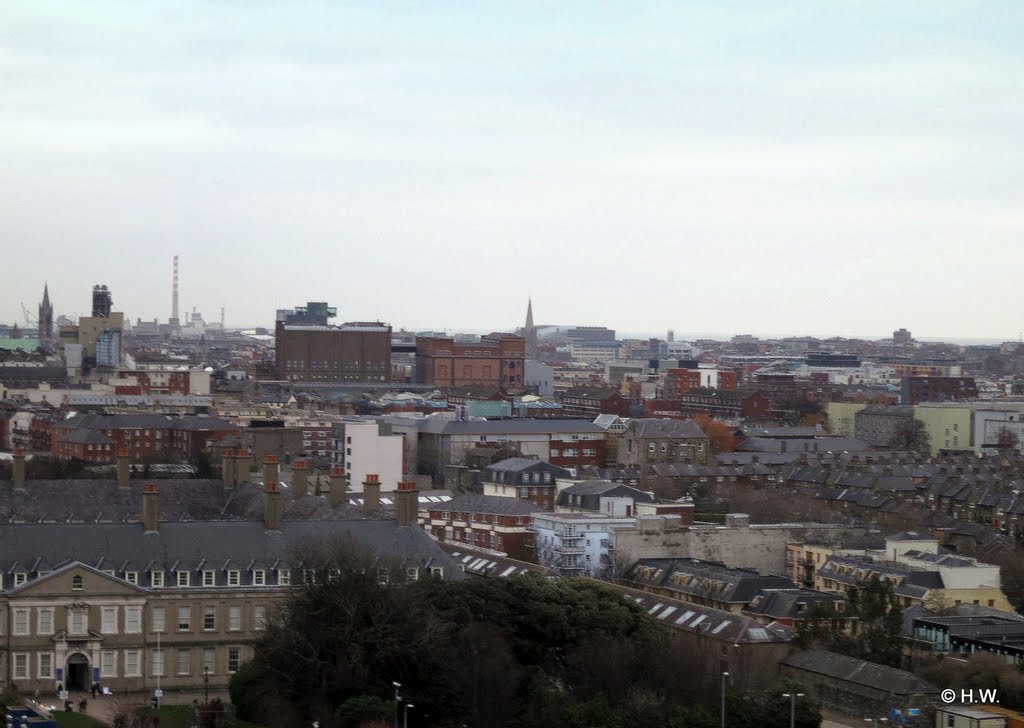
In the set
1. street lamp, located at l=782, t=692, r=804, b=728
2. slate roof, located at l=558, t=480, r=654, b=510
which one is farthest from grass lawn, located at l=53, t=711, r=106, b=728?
slate roof, located at l=558, t=480, r=654, b=510

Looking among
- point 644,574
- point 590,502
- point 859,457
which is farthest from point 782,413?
point 644,574

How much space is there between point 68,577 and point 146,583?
1734 millimetres

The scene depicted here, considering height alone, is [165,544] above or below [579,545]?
above

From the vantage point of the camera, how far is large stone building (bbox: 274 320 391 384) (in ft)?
519

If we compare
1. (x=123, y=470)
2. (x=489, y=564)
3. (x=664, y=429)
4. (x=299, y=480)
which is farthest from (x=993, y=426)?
(x=123, y=470)

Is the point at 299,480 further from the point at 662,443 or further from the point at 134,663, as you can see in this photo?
the point at 662,443

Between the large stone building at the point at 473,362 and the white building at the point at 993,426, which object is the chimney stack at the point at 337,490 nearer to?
the white building at the point at 993,426

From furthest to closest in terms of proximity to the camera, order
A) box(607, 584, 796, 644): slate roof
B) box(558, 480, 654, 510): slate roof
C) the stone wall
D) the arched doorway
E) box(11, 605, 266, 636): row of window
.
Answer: box(558, 480, 654, 510): slate roof, the stone wall, box(607, 584, 796, 644): slate roof, the arched doorway, box(11, 605, 266, 636): row of window

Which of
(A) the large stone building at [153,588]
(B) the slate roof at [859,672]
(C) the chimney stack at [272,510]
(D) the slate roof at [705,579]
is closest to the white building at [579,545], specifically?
(D) the slate roof at [705,579]

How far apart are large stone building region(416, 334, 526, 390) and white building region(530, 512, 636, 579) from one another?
9815 centimetres

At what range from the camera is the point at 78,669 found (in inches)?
1529

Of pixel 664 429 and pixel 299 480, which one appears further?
pixel 664 429

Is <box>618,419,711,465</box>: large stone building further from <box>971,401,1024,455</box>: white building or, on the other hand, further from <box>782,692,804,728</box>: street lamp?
<box>782,692,804,728</box>: street lamp

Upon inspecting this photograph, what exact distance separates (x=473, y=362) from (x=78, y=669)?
11896cm
